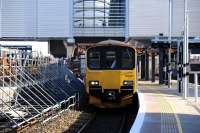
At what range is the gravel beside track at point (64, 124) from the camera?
Answer: 21161 millimetres

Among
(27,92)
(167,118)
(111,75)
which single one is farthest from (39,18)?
(167,118)

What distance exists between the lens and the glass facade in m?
73.1

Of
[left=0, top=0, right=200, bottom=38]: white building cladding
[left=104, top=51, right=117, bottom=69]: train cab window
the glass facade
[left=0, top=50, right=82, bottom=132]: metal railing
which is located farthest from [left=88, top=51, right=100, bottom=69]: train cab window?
the glass facade

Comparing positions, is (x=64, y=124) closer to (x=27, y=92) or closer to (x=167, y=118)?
(x=27, y=92)

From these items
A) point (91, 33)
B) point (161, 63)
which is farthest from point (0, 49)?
point (91, 33)

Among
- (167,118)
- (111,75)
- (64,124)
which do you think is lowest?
(64,124)

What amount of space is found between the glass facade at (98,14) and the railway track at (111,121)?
43641 mm

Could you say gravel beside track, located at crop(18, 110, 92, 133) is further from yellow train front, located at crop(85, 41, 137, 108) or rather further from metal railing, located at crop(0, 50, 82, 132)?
yellow train front, located at crop(85, 41, 137, 108)

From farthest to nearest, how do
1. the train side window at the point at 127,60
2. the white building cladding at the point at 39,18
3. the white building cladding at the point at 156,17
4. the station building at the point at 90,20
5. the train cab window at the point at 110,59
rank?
1. the white building cladding at the point at 39,18
2. the station building at the point at 90,20
3. the white building cladding at the point at 156,17
4. the train cab window at the point at 110,59
5. the train side window at the point at 127,60

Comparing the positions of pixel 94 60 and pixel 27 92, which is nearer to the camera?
pixel 27 92

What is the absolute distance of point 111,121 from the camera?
26141 mm

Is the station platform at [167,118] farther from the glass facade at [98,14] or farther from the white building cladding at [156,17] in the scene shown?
the glass facade at [98,14]

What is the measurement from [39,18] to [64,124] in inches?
2003

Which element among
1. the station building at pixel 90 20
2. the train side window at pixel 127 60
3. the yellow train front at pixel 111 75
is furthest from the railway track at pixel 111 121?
the station building at pixel 90 20
